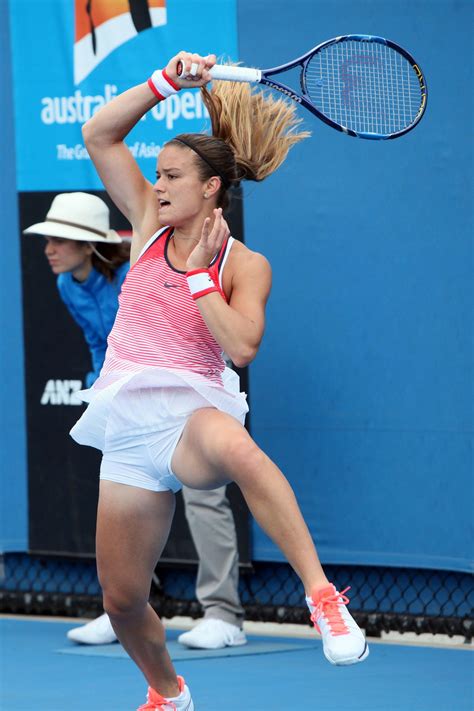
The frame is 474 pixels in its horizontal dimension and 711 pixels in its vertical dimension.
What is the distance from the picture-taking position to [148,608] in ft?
11.4

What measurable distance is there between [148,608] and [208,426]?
1.91 feet

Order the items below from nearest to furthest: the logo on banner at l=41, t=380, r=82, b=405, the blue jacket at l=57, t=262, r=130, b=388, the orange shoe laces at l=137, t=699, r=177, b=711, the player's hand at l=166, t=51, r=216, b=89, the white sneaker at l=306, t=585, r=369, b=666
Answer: the white sneaker at l=306, t=585, r=369, b=666 → the player's hand at l=166, t=51, r=216, b=89 → the orange shoe laces at l=137, t=699, r=177, b=711 → the blue jacket at l=57, t=262, r=130, b=388 → the logo on banner at l=41, t=380, r=82, b=405

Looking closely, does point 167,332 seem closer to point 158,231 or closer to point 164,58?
point 158,231

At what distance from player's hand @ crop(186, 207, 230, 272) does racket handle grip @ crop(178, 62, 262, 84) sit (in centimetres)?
33

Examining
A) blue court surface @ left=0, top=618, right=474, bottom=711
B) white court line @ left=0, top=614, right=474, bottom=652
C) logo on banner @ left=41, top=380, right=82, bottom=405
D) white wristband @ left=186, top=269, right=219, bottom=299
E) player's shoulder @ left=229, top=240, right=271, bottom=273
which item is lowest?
white court line @ left=0, top=614, right=474, bottom=652

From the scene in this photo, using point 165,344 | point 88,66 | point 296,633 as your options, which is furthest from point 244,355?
point 88,66

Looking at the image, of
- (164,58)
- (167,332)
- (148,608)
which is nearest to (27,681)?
(148,608)

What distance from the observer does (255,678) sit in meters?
4.59

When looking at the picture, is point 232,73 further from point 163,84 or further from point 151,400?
point 151,400

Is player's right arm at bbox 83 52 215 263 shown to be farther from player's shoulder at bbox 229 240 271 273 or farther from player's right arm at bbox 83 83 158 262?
player's shoulder at bbox 229 240 271 273

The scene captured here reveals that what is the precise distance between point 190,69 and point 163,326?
60 cm

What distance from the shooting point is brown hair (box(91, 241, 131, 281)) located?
517 cm

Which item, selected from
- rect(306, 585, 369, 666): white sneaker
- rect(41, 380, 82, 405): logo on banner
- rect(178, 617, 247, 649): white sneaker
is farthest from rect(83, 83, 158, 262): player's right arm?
rect(41, 380, 82, 405): logo on banner

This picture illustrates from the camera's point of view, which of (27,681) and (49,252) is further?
(49,252)
